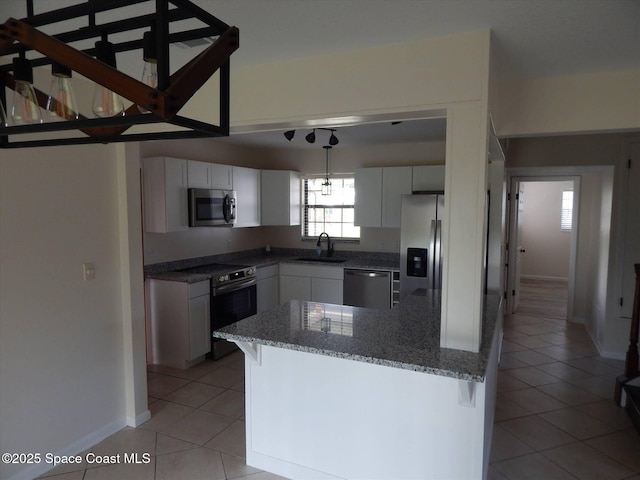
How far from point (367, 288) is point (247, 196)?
1.95 metres

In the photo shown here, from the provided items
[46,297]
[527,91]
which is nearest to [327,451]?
[46,297]

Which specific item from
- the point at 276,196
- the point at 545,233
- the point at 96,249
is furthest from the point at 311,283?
the point at 545,233

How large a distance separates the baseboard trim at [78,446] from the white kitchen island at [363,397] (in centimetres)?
111

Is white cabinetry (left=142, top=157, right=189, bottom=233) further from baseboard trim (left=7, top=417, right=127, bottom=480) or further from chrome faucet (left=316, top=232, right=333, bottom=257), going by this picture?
chrome faucet (left=316, top=232, right=333, bottom=257)

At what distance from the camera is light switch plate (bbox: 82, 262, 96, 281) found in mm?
2809

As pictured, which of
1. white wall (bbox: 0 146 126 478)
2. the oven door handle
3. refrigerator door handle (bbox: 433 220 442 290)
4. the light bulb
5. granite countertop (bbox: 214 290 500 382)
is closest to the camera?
the light bulb

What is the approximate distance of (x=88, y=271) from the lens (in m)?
2.84

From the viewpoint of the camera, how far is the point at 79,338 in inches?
110

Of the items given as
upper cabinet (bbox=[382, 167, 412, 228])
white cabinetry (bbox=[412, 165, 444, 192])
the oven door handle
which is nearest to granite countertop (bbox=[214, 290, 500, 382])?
the oven door handle

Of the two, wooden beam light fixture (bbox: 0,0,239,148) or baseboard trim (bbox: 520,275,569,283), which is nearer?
wooden beam light fixture (bbox: 0,0,239,148)

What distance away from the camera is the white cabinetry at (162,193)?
4.24 meters

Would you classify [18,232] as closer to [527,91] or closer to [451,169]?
[451,169]

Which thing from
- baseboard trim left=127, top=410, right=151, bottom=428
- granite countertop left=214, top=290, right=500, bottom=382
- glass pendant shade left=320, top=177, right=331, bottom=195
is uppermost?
glass pendant shade left=320, top=177, right=331, bottom=195

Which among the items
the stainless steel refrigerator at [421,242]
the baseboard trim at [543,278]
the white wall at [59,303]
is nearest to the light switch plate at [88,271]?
the white wall at [59,303]
